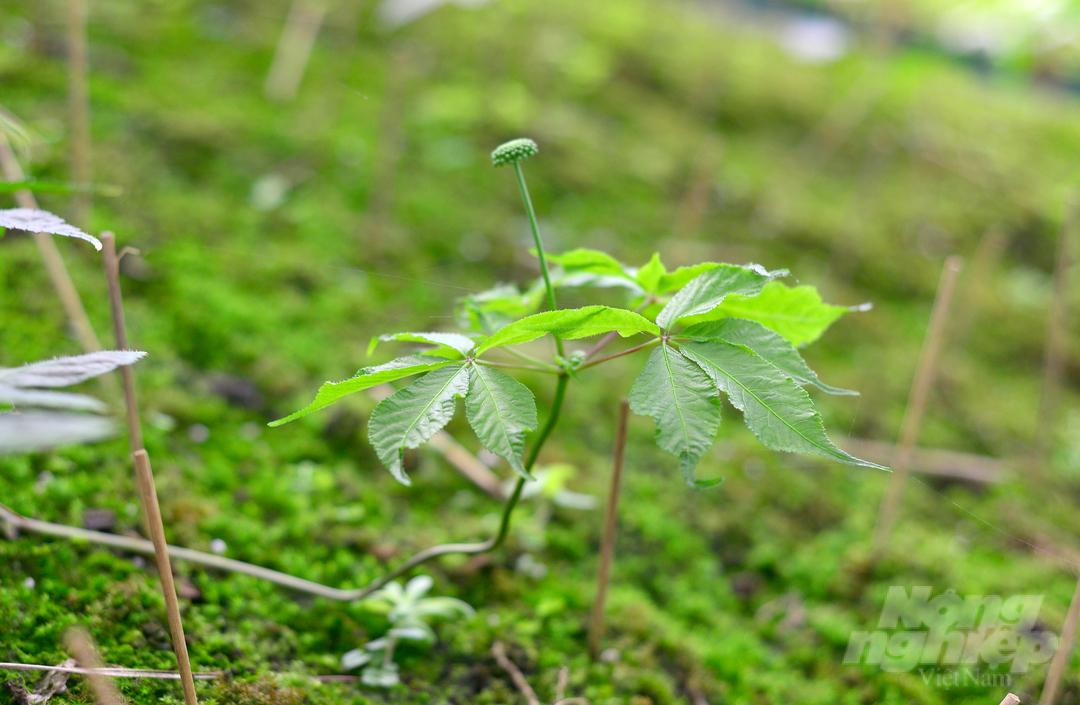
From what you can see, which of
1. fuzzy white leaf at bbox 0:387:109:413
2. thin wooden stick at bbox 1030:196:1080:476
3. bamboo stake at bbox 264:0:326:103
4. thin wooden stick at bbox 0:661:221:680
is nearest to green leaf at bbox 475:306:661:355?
fuzzy white leaf at bbox 0:387:109:413

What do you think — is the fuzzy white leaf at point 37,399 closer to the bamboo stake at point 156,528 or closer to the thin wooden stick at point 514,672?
the bamboo stake at point 156,528

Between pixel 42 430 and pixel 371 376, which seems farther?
pixel 42 430

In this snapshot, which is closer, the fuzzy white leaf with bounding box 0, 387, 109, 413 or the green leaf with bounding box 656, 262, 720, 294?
the fuzzy white leaf with bounding box 0, 387, 109, 413

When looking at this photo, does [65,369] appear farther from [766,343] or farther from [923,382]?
[923,382]

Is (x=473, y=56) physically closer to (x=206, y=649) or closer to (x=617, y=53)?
(x=617, y=53)

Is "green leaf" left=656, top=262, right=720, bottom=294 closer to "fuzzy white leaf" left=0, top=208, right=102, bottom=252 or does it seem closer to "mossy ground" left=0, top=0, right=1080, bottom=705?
"mossy ground" left=0, top=0, right=1080, bottom=705

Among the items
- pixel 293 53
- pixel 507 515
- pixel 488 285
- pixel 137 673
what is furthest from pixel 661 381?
pixel 293 53
